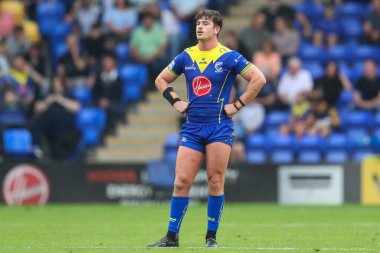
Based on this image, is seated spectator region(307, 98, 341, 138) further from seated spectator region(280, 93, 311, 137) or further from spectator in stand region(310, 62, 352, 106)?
spectator in stand region(310, 62, 352, 106)

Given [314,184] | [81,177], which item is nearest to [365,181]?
[314,184]

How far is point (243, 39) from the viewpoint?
2370 cm

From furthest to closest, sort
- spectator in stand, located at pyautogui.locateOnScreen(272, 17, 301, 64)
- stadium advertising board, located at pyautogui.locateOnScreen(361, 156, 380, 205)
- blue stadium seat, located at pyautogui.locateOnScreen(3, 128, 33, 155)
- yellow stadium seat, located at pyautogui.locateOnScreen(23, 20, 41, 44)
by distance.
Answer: yellow stadium seat, located at pyautogui.locateOnScreen(23, 20, 41, 44) < spectator in stand, located at pyautogui.locateOnScreen(272, 17, 301, 64) < blue stadium seat, located at pyautogui.locateOnScreen(3, 128, 33, 155) < stadium advertising board, located at pyautogui.locateOnScreen(361, 156, 380, 205)

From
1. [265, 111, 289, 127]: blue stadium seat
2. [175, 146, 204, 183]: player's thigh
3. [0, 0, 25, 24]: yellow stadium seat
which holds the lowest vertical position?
[175, 146, 204, 183]: player's thigh

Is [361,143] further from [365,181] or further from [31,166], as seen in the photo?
[31,166]

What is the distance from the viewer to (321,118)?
21859mm

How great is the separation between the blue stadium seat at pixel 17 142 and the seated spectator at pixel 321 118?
5.95 meters

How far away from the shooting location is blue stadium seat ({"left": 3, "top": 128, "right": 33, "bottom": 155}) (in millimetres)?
21312

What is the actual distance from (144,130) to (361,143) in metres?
4.94

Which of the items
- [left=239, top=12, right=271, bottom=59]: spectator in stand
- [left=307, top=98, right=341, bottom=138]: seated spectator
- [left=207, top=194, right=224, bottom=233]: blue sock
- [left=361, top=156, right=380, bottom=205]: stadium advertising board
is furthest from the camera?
[left=239, top=12, right=271, bottom=59]: spectator in stand

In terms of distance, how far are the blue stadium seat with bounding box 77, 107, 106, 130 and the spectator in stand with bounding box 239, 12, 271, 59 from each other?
143 inches

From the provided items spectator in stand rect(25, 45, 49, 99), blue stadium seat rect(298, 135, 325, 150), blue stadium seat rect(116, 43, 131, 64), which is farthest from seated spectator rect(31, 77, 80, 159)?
blue stadium seat rect(298, 135, 325, 150)

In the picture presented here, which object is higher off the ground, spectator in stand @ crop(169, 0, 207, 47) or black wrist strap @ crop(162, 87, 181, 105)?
spectator in stand @ crop(169, 0, 207, 47)

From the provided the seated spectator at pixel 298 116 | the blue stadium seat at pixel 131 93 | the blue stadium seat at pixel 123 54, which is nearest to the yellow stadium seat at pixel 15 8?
the blue stadium seat at pixel 123 54
